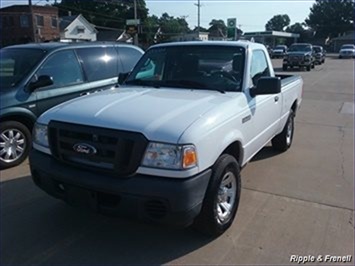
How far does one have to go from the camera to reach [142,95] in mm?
4203

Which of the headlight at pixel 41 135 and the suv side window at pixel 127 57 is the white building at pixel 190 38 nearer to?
the suv side window at pixel 127 57

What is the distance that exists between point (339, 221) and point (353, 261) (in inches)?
31.3

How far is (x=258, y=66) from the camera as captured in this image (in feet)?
17.0

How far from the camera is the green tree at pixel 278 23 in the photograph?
5872 inches

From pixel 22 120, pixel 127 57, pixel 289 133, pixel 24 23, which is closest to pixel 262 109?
pixel 289 133

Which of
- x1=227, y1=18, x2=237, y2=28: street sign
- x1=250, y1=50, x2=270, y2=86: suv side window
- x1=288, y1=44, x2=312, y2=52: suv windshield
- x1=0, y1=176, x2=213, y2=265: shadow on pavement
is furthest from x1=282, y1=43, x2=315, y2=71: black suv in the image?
A: x1=0, y1=176, x2=213, y2=265: shadow on pavement

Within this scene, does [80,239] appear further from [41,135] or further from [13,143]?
[13,143]

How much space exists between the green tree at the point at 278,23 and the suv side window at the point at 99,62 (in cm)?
15128

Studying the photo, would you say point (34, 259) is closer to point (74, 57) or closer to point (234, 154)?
point (234, 154)

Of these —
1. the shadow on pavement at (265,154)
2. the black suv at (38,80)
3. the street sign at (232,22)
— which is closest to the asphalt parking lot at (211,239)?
the shadow on pavement at (265,154)

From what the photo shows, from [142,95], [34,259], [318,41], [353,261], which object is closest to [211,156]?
[142,95]

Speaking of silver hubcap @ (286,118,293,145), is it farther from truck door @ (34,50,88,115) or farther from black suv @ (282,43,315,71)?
black suv @ (282,43,315,71)

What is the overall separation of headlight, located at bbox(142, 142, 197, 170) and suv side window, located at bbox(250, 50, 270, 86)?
1866 millimetres

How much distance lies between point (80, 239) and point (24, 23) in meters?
61.1
